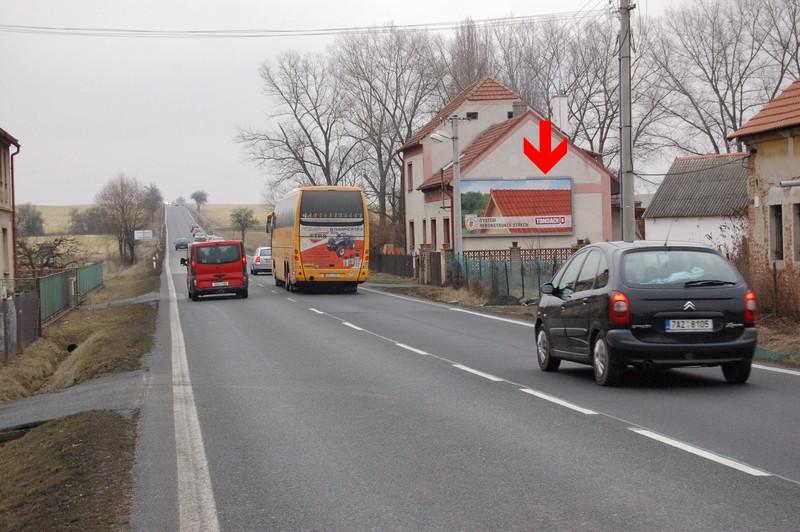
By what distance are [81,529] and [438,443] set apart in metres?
3.29

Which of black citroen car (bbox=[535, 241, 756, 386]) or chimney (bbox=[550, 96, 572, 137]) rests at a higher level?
chimney (bbox=[550, 96, 572, 137])

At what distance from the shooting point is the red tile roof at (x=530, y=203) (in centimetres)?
4934

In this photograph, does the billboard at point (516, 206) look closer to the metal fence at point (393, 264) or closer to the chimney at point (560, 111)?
the metal fence at point (393, 264)

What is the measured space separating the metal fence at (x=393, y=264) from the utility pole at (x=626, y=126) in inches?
1229

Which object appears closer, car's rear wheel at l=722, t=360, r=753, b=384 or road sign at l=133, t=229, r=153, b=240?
car's rear wheel at l=722, t=360, r=753, b=384

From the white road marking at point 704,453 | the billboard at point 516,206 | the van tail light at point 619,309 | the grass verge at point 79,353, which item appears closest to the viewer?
the white road marking at point 704,453

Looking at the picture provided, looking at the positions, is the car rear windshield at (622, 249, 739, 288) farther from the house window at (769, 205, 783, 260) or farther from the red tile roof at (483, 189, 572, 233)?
the red tile roof at (483, 189, 572, 233)

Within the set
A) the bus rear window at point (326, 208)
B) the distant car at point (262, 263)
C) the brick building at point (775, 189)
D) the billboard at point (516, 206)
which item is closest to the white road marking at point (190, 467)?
the brick building at point (775, 189)

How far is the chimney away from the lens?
212ft

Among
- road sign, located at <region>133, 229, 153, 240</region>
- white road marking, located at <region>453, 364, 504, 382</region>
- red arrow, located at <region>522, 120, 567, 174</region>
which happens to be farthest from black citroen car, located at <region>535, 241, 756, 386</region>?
road sign, located at <region>133, 229, 153, 240</region>

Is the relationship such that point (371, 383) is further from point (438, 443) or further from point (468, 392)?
point (438, 443)

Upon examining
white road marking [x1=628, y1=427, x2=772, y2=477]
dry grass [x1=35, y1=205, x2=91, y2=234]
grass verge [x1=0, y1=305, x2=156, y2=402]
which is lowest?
grass verge [x1=0, y1=305, x2=156, y2=402]

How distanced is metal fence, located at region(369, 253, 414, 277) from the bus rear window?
15.9 meters

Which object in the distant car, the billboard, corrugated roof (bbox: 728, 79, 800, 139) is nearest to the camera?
corrugated roof (bbox: 728, 79, 800, 139)
